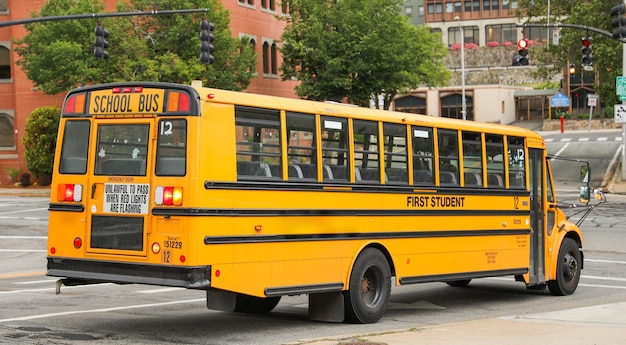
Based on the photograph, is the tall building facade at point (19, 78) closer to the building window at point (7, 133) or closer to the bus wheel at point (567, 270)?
the building window at point (7, 133)

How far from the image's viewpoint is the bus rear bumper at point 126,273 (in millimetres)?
11344

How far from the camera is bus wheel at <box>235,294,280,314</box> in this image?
14.5 m

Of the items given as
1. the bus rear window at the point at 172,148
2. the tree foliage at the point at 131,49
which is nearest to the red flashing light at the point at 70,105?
the bus rear window at the point at 172,148

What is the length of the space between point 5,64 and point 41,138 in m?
8.45

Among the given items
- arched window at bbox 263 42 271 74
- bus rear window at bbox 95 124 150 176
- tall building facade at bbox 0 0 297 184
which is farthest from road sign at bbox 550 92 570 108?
bus rear window at bbox 95 124 150 176

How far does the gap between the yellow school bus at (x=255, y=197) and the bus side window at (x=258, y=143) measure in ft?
0.06

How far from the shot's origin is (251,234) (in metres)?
12.0

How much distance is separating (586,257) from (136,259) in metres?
13.9

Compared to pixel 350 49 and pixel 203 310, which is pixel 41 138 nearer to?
pixel 350 49

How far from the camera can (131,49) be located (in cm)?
4994

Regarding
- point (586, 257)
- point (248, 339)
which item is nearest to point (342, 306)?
point (248, 339)

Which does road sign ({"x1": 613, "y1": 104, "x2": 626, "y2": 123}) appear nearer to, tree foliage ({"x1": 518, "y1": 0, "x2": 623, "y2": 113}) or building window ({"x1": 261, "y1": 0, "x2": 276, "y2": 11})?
tree foliage ({"x1": 518, "y1": 0, "x2": 623, "y2": 113})

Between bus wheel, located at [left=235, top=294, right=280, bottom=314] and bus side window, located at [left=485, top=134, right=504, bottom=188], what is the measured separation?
407cm

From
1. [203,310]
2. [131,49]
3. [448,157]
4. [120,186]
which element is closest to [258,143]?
[120,186]
